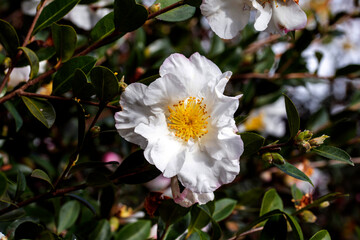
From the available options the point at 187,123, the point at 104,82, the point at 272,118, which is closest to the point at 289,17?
the point at 187,123

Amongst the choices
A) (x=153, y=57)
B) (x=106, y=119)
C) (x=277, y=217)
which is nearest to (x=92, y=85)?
(x=277, y=217)

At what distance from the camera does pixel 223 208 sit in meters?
1.10

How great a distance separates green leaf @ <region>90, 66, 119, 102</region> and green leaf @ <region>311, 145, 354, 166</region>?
441 mm

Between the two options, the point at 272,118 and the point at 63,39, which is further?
the point at 272,118

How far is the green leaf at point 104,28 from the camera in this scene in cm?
89

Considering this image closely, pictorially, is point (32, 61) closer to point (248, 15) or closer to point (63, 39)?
point (63, 39)

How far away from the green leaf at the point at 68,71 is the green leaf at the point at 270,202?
55 cm

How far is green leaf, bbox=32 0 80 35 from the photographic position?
883 mm

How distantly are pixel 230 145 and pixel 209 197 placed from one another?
0.12 metres

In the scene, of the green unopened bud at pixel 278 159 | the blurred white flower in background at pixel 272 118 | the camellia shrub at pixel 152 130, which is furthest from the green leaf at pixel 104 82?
the blurred white flower in background at pixel 272 118

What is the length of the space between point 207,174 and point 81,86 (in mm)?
308

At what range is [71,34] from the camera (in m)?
0.84

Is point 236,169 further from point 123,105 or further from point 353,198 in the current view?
point 353,198

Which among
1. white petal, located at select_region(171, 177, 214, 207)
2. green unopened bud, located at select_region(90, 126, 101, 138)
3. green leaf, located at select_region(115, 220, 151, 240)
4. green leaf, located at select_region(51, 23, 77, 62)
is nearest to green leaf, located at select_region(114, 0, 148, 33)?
green leaf, located at select_region(51, 23, 77, 62)
